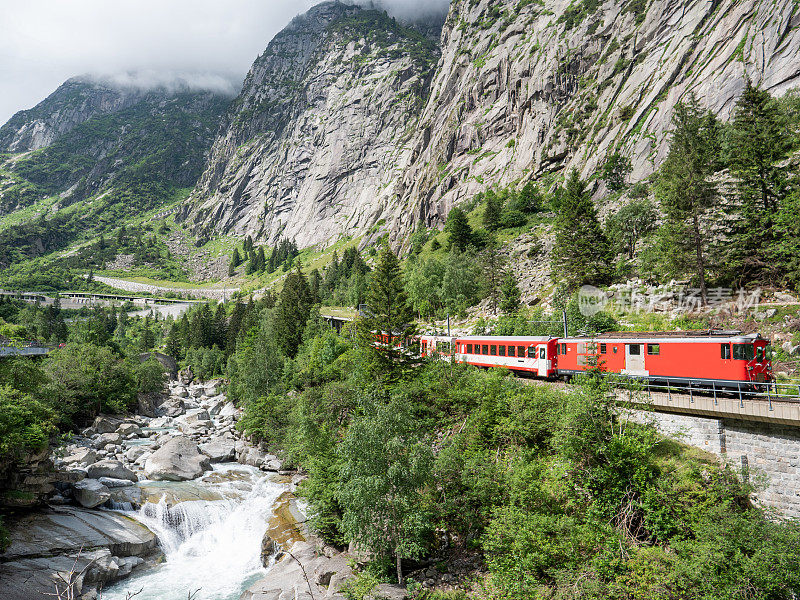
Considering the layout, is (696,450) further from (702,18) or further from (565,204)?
(702,18)

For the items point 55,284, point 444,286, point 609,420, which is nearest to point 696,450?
point 609,420

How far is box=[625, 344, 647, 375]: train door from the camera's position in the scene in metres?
22.7

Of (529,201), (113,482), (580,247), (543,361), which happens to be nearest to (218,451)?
(113,482)

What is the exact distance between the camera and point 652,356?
22.2 metres

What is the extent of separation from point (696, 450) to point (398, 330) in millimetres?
21893

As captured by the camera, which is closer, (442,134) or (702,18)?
(702,18)

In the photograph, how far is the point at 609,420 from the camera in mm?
17844

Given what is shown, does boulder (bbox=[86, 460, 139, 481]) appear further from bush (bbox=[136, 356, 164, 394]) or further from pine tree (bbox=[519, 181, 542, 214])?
pine tree (bbox=[519, 181, 542, 214])

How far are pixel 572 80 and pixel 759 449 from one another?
365ft

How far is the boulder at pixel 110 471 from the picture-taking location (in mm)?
28516

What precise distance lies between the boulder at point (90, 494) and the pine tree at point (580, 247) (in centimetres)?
4449

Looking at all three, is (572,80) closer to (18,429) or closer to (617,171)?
(617,171)

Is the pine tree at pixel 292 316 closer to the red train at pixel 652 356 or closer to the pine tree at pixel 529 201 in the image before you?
the red train at pixel 652 356

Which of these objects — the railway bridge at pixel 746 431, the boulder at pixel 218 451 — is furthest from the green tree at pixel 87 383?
the railway bridge at pixel 746 431
